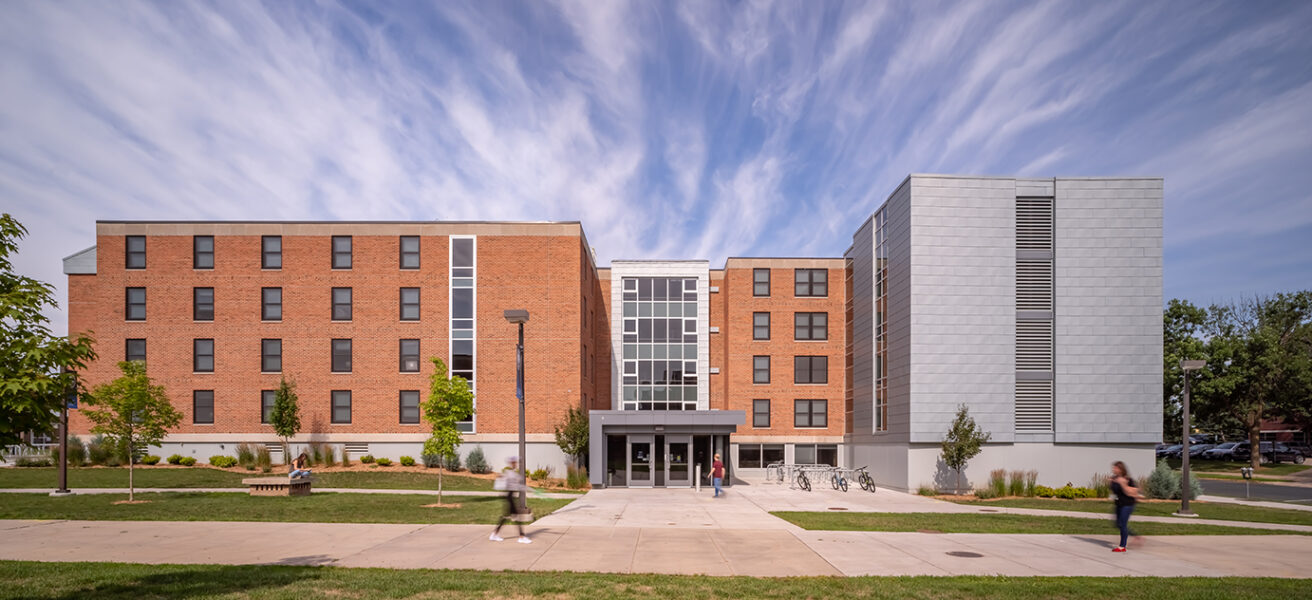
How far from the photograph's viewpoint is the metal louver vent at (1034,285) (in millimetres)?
32406

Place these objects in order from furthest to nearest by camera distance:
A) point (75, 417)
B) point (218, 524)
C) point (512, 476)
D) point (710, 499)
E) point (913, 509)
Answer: point (75, 417) < point (710, 499) < point (913, 509) < point (218, 524) < point (512, 476)

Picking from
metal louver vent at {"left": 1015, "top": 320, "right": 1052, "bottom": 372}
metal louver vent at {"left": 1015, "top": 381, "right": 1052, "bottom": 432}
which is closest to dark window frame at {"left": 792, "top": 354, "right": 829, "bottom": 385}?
metal louver vent at {"left": 1015, "top": 381, "right": 1052, "bottom": 432}

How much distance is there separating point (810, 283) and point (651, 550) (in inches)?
1235

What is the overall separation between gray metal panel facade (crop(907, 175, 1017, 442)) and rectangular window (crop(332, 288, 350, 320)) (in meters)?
27.9

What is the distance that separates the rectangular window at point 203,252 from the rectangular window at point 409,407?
39.8 ft

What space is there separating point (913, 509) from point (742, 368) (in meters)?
19.1

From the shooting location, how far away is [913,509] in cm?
2441

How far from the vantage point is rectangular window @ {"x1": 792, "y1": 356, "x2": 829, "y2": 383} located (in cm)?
4325

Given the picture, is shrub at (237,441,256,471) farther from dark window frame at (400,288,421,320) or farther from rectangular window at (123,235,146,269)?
rectangular window at (123,235,146,269)

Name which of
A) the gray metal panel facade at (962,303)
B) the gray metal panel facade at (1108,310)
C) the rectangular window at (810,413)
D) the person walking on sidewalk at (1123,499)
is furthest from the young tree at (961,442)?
the person walking on sidewalk at (1123,499)

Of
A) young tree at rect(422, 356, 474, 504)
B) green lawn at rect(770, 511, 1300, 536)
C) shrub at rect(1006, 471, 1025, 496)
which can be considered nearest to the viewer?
green lawn at rect(770, 511, 1300, 536)

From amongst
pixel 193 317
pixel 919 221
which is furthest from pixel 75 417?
pixel 919 221

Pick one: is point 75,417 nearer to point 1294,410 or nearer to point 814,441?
point 814,441

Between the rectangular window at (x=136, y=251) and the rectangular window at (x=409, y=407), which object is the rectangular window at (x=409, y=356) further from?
the rectangular window at (x=136, y=251)
